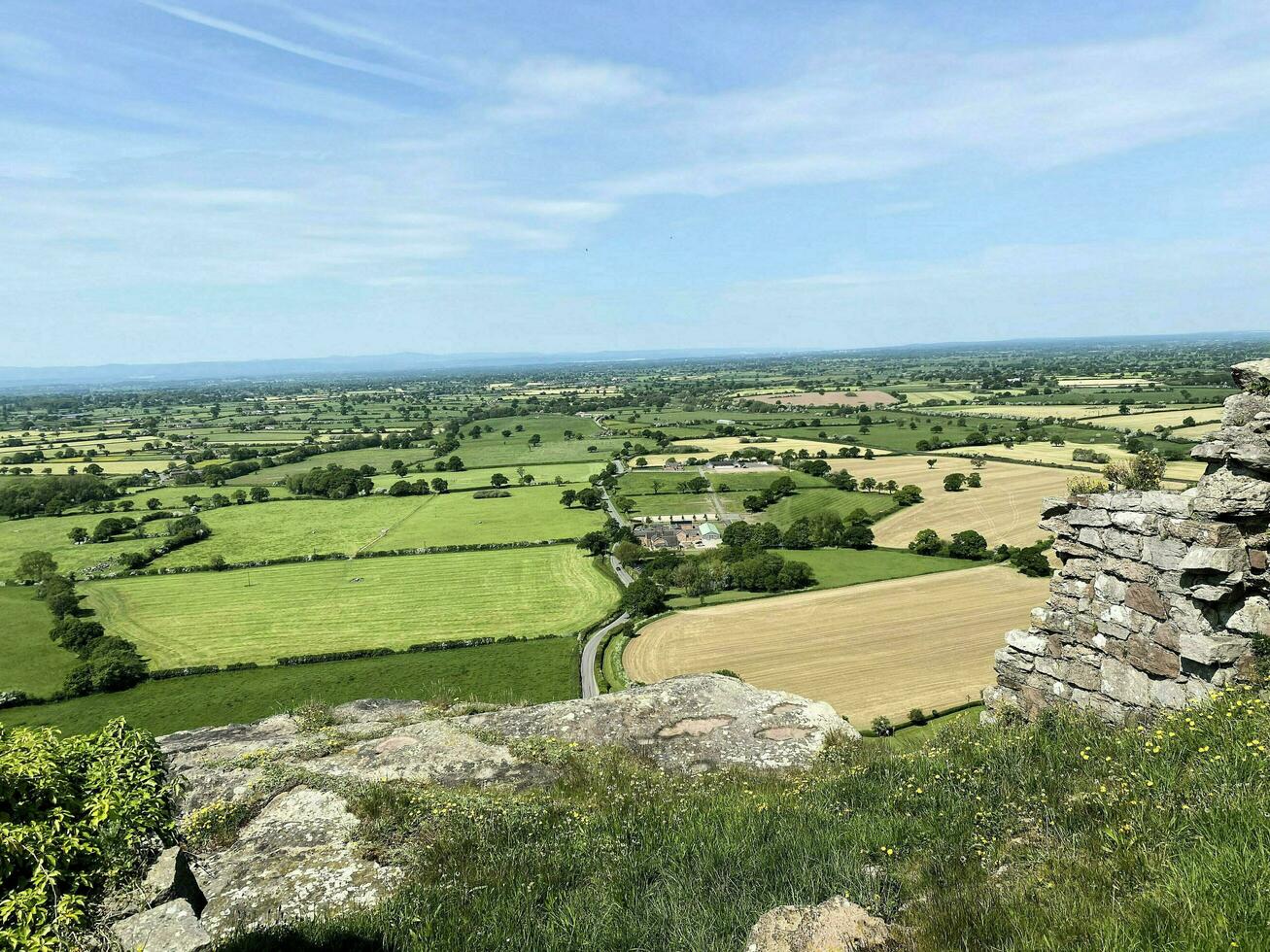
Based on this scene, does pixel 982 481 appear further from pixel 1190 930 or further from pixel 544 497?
pixel 1190 930

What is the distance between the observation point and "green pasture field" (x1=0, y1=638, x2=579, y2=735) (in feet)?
123

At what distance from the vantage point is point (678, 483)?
95.4 metres

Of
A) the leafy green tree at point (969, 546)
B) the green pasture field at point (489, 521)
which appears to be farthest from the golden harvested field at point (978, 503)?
the green pasture field at point (489, 521)

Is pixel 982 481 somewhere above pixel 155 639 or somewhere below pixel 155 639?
above

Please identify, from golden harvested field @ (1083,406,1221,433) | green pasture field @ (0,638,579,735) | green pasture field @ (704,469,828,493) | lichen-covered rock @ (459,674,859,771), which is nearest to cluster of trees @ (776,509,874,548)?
green pasture field @ (704,469,828,493)

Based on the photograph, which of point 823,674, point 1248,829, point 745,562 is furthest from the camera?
point 745,562

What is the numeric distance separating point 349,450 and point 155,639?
332 feet

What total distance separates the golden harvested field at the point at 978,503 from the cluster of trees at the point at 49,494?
112 m

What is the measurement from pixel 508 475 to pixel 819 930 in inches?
4192

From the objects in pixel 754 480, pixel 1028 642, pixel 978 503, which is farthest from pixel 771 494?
pixel 1028 642

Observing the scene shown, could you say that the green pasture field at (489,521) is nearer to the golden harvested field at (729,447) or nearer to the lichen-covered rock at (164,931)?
the golden harvested field at (729,447)

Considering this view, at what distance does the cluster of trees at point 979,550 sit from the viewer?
52.2 meters

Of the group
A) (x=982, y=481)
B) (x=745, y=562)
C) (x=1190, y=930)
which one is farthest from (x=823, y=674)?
(x=982, y=481)

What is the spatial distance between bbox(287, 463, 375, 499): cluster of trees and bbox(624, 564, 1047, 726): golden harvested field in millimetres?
69002
